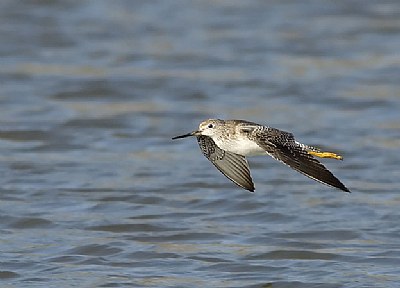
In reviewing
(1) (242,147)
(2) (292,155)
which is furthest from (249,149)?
(2) (292,155)

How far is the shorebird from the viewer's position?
7.20 m

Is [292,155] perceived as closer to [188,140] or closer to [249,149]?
[249,149]

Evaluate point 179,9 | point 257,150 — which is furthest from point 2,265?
point 179,9

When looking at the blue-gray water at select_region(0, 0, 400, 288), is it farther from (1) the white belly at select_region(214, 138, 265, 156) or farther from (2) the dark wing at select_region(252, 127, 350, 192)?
(2) the dark wing at select_region(252, 127, 350, 192)

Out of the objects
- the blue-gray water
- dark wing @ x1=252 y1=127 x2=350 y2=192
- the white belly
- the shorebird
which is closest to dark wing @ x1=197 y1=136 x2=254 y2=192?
the shorebird

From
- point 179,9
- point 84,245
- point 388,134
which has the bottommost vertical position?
point 84,245

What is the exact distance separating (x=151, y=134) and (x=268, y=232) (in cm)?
294

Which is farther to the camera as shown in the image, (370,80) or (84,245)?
(370,80)

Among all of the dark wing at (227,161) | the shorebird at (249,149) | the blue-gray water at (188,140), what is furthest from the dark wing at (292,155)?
the blue-gray water at (188,140)

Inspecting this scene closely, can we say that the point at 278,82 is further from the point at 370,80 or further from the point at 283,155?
the point at 283,155

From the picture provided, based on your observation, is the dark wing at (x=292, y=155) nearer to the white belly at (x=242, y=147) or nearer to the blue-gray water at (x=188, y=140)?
the white belly at (x=242, y=147)

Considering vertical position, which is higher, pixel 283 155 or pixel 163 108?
pixel 163 108

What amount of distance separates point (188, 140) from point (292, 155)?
14.5ft

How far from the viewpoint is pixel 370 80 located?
44.2 ft
